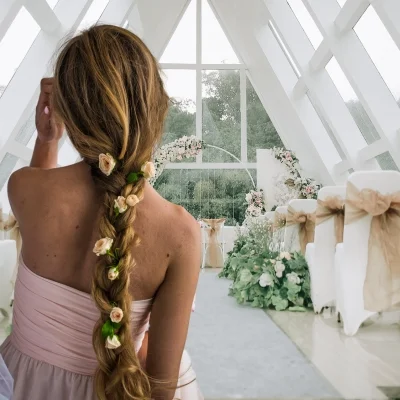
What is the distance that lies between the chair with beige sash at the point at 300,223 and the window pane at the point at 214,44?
568 cm

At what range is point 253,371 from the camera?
2.38m

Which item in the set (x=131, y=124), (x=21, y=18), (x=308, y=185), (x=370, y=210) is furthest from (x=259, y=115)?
(x=131, y=124)

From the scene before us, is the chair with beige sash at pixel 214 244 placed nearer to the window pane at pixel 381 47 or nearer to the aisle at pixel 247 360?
the aisle at pixel 247 360

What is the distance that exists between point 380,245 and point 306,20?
343cm

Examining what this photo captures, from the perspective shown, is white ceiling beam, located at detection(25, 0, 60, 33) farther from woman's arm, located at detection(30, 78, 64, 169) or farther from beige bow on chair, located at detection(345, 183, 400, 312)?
woman's arm, located at detection(30, 78, 64, 169)

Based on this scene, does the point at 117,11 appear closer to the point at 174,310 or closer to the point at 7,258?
the point at 7,258

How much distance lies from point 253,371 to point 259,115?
299 inches

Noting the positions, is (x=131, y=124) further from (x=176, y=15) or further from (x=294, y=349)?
(x=176, y=15)

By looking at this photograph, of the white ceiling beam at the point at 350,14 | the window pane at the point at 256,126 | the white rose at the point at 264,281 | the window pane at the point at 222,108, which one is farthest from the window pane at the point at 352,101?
the window pane at the point at 222,108

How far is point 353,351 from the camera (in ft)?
8.77

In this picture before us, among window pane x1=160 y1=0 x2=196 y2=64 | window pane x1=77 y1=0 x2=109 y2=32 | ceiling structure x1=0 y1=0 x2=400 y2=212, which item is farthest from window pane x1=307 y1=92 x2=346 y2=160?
window pane x1=160 y1=0 x2=196 y2=64

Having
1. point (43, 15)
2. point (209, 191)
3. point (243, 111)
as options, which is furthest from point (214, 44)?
point (43, 15)

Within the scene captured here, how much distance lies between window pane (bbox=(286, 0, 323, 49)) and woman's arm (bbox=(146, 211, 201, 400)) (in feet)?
16.7

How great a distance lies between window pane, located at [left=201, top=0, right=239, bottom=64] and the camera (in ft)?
31.5
